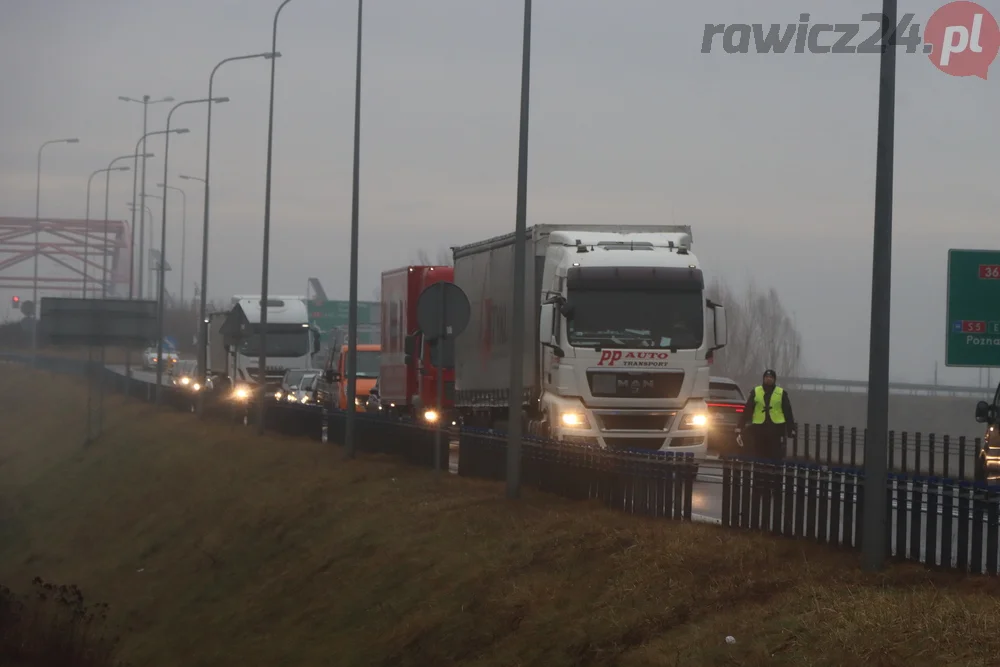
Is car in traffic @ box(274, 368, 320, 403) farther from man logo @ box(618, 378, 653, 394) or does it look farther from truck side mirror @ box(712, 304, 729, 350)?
truck side mirror @ box(712, 304, 729, 350)

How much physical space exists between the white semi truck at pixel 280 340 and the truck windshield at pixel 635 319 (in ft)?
98.2

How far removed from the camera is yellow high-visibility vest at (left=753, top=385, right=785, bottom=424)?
75.3 ft

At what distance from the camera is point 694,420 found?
969 inches

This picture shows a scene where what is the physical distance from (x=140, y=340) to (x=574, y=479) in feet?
113

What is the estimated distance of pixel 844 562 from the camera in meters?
13.3

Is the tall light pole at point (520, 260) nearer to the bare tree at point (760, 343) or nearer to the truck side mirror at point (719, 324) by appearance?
the truck side mirror at point (719, 324)

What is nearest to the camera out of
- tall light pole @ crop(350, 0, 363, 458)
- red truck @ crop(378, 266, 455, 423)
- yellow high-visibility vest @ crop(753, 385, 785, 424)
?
yellow high-visibility vest @ crop(753, 385, 785, 424)

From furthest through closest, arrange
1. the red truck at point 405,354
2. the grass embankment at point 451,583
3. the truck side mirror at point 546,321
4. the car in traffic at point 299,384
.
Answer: the car in traffic at point 299,384 → the red truck at point 405,354 → the truck side mirror at point 546,321 → the grass embankment at point 451,583

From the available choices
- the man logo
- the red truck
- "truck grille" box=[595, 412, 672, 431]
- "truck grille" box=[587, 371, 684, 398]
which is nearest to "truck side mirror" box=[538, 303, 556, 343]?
"truck grille" box=[587, 371, 684, 398]

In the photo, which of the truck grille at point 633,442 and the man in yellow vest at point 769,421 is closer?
the man in yellow vest at point 769,421

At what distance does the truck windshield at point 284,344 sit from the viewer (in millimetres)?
54750

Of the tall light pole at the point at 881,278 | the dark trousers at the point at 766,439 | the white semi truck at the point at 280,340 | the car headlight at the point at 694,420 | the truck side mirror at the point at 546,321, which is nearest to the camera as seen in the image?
the tall light pole at the point at 881,278

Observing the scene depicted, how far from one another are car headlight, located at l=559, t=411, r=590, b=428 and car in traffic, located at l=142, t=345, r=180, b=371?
85.5 meters

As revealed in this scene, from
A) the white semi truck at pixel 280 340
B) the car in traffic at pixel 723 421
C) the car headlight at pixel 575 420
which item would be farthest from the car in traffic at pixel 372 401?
the car headlight at pixel 575 420
